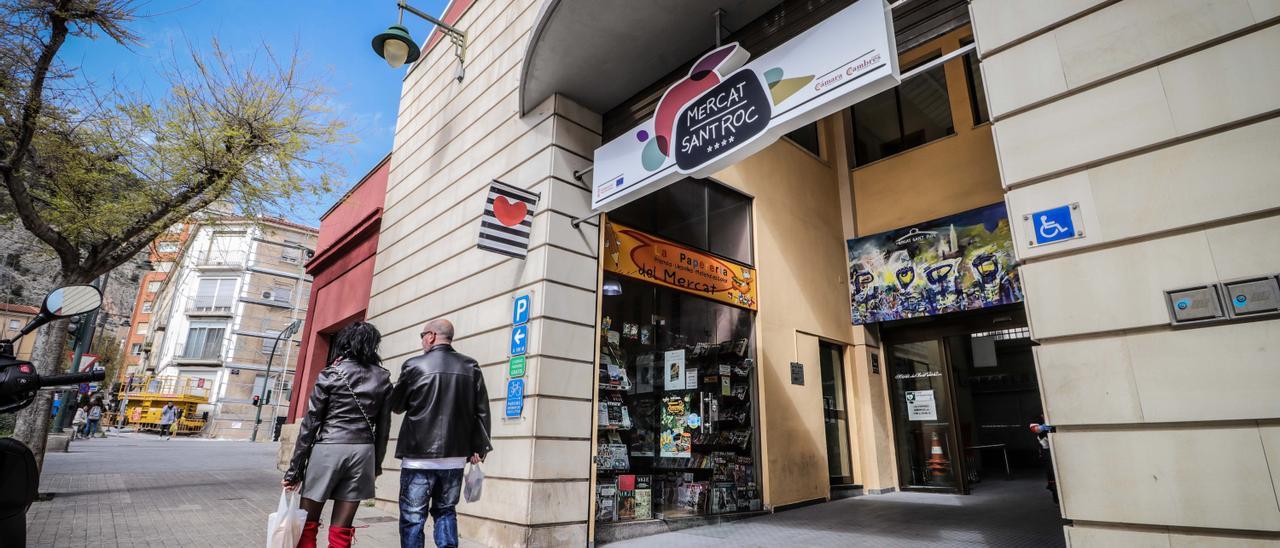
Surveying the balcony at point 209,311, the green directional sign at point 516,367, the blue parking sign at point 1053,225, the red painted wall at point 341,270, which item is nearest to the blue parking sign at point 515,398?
the green directional sign at point 516,367

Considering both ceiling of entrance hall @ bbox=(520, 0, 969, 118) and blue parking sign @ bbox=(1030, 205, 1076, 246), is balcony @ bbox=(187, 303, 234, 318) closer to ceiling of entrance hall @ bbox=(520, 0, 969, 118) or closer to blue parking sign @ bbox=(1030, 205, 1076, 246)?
ceiling of entrance hall @ bbox=(520, 0, 969, 118)

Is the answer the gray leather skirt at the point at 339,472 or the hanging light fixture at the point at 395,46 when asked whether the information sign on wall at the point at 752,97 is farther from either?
the hanging light fixture at the point at 395,46

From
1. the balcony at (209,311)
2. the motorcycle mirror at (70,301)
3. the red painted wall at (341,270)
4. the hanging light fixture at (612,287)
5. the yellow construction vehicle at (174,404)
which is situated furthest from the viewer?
the balcony at (209,311)

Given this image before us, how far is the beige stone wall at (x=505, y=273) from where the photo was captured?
18.7ft

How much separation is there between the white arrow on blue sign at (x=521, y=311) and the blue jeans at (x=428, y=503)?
2147 millimetres

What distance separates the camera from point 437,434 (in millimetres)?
4020

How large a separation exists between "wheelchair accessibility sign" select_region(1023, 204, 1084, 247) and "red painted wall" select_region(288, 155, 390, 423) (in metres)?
10.3

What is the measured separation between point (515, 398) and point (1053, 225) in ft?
15.6

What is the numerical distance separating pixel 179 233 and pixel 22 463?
1027cm

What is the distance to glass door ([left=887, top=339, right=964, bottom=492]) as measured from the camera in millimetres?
9609

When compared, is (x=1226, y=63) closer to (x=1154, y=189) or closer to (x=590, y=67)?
(x=1154, y=189)

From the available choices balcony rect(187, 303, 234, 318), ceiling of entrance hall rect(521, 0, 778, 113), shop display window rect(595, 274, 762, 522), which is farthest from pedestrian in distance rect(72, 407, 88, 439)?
ceiling of entrance hall rect(521, 0, 778, 113)

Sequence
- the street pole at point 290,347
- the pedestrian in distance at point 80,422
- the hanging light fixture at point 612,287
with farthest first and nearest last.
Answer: the street pole at point 290,347, the pedestrian in distance at point 80,422, the hanging light fixture at point 612,287

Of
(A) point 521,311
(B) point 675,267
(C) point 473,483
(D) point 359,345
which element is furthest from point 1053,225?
(B) point 675,267
